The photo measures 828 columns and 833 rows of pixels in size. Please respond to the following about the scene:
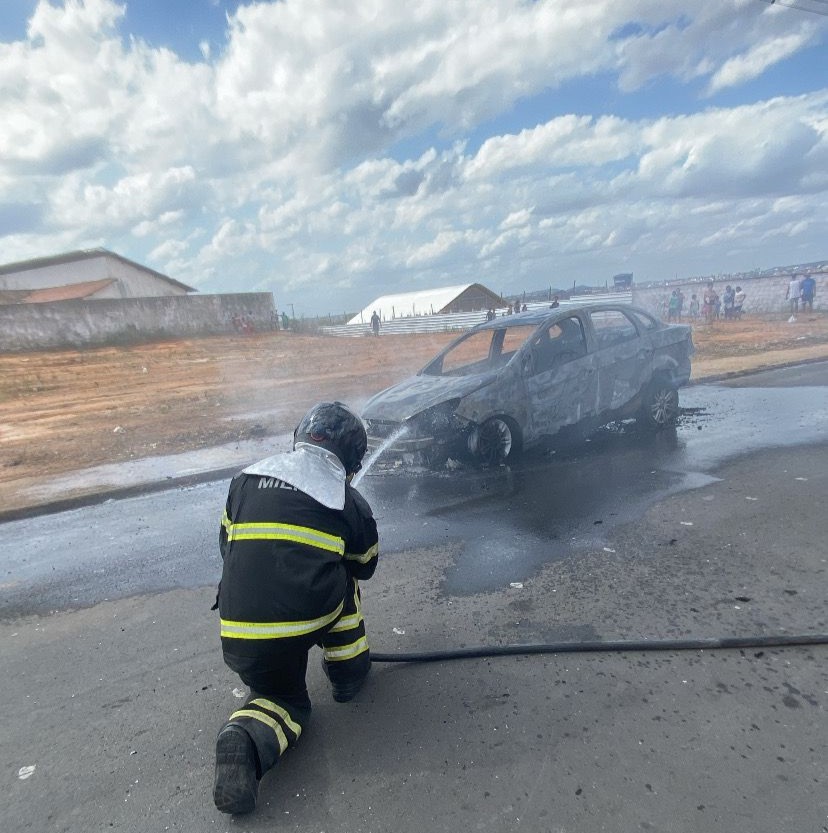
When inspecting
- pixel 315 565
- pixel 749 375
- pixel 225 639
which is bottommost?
pixel 749 375

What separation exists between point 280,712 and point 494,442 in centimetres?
432

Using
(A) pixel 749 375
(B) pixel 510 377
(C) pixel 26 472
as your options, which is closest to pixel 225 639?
(B) pixel 510 377

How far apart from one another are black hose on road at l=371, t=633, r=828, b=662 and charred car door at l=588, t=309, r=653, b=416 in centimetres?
438

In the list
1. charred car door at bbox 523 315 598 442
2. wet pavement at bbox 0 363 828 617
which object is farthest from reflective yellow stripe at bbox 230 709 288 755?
charred car door at bbox 523 315 598 442

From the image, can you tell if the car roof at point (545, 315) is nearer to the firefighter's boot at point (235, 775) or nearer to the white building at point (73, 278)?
the firefighter's boot at point (235, 775)

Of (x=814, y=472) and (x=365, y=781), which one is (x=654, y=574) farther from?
(x=814, y=472)

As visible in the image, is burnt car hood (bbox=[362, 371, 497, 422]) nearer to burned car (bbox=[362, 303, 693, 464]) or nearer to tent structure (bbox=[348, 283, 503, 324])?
burned car (bbox=[362, 303, 693, 464])

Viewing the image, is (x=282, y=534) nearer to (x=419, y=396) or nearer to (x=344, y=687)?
(x=344, y=687)

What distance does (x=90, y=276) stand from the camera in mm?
32250

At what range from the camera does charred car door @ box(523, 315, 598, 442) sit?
20.9ft

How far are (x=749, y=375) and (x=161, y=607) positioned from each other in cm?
1222

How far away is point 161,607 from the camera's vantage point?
374 cm

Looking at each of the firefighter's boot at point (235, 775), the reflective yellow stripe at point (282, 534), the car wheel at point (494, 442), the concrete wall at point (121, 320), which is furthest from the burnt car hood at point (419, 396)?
the concrete wall at point (121, 320)

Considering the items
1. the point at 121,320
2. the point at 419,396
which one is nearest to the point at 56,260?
the point at 121,320
